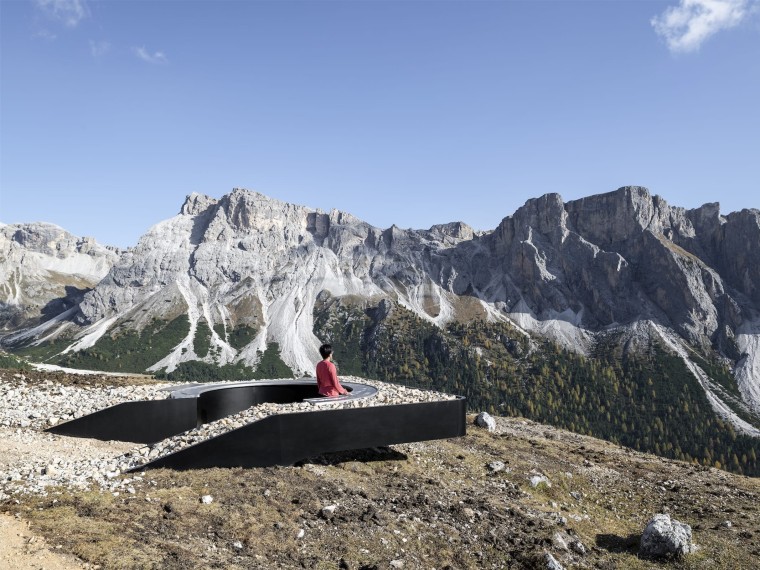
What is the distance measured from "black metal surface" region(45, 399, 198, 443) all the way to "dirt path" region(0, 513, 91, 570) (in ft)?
42.1

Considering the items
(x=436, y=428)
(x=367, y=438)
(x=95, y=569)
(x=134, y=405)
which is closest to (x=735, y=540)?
(x=436, y=428)

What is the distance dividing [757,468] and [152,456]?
167870mm

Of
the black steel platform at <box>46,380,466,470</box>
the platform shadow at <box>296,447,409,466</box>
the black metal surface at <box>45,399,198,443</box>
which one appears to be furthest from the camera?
the black metal surface at <box>45,399,198,443</box>

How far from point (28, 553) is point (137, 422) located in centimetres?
1429

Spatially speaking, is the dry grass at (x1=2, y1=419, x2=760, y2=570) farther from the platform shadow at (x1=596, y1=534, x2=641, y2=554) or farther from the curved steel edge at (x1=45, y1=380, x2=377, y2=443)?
the curved steel edge at (x1=45, y1=380, x2=377, y2=443)

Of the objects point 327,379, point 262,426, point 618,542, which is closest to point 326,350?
point 327,379

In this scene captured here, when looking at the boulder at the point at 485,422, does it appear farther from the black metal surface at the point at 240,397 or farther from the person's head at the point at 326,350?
the person's head at the point at 326,350

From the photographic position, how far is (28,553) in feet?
30.4

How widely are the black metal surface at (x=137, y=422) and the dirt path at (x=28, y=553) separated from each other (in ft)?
42.1

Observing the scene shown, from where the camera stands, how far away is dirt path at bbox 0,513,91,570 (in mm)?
8906

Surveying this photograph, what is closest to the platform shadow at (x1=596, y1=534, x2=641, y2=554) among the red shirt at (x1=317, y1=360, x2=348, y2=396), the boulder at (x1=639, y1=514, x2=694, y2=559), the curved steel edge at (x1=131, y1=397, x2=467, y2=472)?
the boulder at (x1=639, y1=514, x2=694, y2=559)

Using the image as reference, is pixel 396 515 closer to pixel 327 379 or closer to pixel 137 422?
pixel 327 379

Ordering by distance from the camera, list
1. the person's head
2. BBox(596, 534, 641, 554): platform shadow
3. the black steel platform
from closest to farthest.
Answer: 1. BBox(596, 534, 641, 554): platform shadow
2. the black steel platform
3. the person's head

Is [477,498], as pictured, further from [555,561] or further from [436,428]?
[555,561]
